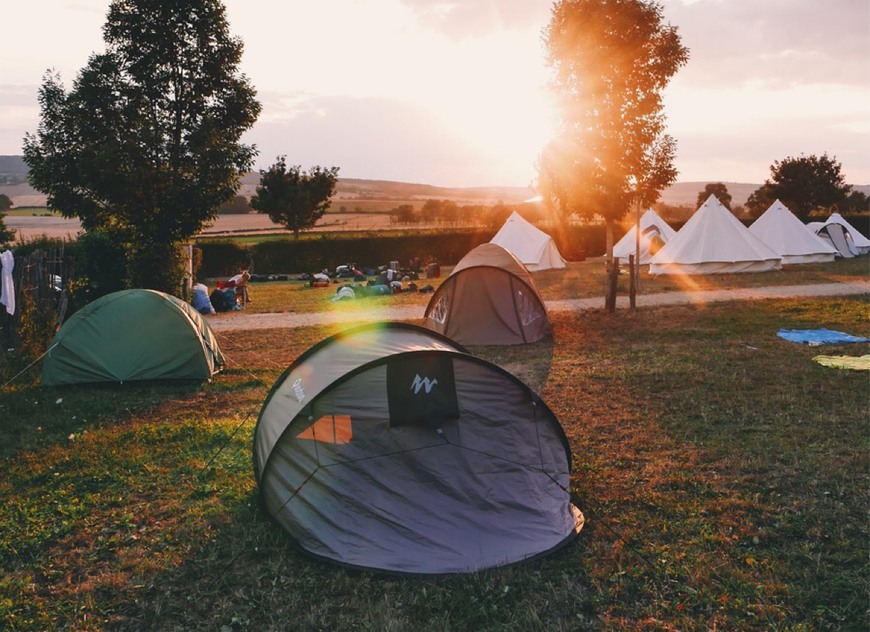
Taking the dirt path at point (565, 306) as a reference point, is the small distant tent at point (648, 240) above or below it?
above

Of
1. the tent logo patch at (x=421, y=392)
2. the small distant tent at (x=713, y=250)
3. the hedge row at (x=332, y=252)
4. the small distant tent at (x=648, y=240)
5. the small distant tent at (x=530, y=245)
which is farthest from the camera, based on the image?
the hedge row at (x=332, y=252)

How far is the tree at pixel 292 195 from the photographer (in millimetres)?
44656

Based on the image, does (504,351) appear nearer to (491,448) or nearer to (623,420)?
(623,420)

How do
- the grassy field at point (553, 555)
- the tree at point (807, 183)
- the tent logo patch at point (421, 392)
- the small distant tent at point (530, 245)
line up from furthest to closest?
the tree at point (807, 183) < the small distant tent at point (530, 245) < the tent logo patch at point (421, 392) < the grassy field at point (553, 555)

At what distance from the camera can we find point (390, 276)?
83.6 ft

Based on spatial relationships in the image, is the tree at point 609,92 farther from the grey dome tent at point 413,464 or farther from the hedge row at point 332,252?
the hedge row at point 332,252

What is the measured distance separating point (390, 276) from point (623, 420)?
18.5 m

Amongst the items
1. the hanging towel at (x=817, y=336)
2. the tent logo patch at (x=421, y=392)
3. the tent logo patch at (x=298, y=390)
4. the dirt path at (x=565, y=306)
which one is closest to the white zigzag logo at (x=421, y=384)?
the tent logo patch at (x=421, y=392)

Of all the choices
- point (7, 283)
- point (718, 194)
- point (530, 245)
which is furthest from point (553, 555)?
point (718, 194)

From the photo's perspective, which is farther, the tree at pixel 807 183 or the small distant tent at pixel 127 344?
the tree at pixel 807 183

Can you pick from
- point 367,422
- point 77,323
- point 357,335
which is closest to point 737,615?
point 367,422

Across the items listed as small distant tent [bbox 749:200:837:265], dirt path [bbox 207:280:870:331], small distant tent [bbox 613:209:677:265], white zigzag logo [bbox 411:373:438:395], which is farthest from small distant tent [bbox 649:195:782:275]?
white zigzag logo [bbox 411:373:438:395]

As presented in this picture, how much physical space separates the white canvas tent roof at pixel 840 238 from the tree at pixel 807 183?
19.5 meters

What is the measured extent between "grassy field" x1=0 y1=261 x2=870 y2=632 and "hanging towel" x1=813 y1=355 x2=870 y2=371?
0.92 feet
